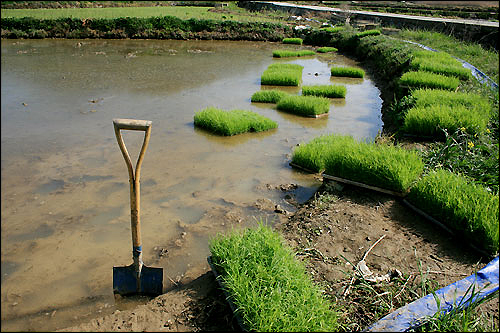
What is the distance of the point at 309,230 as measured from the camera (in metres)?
3.15

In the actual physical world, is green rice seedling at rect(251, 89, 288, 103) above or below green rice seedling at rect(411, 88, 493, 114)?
below

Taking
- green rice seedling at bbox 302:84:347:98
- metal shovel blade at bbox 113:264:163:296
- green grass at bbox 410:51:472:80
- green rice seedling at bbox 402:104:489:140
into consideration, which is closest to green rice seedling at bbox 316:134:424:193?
green rice seedling at bbox 402:104:489:140

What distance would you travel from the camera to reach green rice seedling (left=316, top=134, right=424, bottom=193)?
11.8 feet

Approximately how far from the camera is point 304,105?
7.24 metres

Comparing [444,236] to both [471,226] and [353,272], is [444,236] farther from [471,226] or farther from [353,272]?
[353,272]

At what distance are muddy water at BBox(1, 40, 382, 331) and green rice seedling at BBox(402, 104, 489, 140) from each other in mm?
1423

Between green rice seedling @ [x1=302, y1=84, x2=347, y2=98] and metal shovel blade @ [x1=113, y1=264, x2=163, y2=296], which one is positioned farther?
green rice seedling @ [x1=302, y1=84, x2=347, y2=98]

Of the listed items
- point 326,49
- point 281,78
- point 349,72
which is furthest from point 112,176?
point 326,49

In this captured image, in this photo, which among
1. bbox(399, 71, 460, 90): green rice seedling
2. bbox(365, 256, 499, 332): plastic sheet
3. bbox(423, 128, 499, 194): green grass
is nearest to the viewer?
bbox(365, 256, 499, 332): plastic sheet

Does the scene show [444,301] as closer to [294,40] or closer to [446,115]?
[446,115]

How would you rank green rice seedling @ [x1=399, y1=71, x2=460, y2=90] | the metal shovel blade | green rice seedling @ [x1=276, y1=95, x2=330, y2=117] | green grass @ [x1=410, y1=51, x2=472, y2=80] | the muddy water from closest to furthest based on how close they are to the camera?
1. the metal shovel blade
2. the muddy water
3. green rice seedling @ [x1=399, y1=71, x2=460, y2=90]
4. green rice seedling @ [x1=276, y1=95, x2=330, y2=117]
5. green grass @ [x1=410, y1=51, x2=472, y2=80]

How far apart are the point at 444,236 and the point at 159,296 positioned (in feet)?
7.30

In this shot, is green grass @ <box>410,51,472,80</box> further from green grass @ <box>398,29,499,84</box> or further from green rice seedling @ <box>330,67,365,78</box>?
green rice seedling @ <box>330,67,365,78</box>

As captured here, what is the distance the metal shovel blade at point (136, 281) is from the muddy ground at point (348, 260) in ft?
0.41
